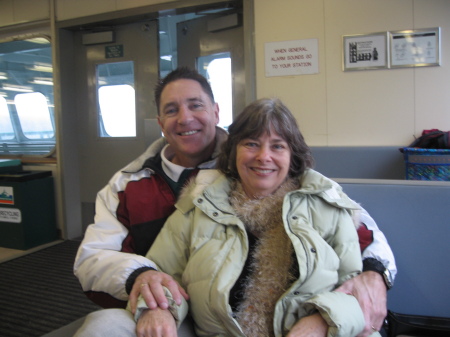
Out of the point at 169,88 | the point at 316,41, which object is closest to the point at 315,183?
the point at 169,88

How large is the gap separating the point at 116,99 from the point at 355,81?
274 centimetres

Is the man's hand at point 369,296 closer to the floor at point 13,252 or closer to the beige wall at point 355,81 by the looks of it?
the beige wall at point 355,81

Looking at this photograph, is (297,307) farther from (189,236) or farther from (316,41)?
(316,41)

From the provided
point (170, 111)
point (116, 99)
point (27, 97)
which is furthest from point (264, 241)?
point (27, 97)

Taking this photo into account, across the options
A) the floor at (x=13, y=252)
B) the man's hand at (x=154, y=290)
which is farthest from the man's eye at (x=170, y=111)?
the floor at (x=13, y=252)

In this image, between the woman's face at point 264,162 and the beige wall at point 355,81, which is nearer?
the woman's face at point 264,162

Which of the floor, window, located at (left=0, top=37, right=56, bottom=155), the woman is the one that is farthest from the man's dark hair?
window, located at (left=0, top=37, right=56, bottom=155)

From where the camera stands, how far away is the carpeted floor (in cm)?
274

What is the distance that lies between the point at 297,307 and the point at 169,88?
1.06 metres

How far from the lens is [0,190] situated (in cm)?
441

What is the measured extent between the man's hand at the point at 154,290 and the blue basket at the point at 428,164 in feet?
6.24

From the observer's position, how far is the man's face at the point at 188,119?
170cm

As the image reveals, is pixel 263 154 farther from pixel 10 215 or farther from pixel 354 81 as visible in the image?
pixel 10 215

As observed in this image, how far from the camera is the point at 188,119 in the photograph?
1.68 metres
